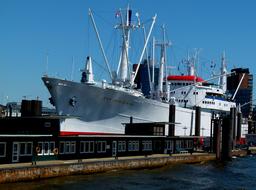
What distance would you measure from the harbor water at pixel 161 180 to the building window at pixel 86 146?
4460 mm

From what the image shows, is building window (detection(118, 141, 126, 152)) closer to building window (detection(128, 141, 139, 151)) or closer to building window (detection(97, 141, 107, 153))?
building window (detection(128, 141, 139, 151))

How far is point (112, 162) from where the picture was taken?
183ft

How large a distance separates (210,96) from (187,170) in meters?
48.1

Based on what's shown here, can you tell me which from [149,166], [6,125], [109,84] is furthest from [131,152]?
[109,84]

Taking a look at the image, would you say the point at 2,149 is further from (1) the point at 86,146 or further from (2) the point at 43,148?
(1) the point at 86,146

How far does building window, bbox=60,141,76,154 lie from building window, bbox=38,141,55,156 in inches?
59.1

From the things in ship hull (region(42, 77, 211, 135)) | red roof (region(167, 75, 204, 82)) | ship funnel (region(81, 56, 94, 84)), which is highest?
red roof (region(167, 75, 204, 82))

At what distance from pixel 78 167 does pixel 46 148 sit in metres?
3.98

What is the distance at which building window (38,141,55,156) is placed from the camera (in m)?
51.1

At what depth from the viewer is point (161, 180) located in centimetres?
5153

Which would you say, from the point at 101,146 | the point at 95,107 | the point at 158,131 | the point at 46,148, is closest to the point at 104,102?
the point at 95,107

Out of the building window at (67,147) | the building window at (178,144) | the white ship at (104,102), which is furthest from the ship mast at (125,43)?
the building window at (67,147)

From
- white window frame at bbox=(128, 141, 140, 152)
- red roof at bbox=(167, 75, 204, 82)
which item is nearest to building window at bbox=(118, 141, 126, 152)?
white window frame at bbox=(128, 141, 140, 152)

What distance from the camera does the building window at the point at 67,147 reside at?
53938 millimetres
